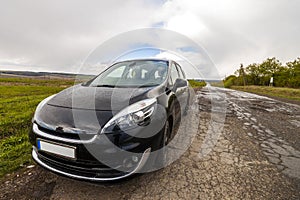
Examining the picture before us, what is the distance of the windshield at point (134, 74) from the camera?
271 centimetres

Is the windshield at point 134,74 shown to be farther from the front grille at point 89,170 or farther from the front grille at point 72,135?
the front grille at point 89,170

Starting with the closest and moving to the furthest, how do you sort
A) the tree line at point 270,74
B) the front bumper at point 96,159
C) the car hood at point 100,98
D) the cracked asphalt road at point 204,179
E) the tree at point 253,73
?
the front bumper at point 96,159, the cracked asphalt road at point 204,179, the car hood at point 100,98, the tree line at point 270,74, the tree at point 253,73

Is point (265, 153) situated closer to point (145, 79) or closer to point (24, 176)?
point (145, 79)

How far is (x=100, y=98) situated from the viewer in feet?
6.91

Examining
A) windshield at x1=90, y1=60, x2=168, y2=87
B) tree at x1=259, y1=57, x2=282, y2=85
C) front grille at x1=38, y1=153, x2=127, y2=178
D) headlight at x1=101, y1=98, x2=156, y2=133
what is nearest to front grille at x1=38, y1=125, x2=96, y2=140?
headlight at x1=101, y1=98, x2=156, y2=133

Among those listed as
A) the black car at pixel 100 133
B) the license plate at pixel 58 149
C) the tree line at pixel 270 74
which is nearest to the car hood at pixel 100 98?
the black car at pixel 100 133

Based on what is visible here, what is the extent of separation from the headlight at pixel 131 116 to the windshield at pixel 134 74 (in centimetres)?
70

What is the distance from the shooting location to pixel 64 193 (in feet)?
5.80

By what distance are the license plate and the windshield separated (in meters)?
1.21

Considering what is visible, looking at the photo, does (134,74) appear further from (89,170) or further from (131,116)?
(89,170)

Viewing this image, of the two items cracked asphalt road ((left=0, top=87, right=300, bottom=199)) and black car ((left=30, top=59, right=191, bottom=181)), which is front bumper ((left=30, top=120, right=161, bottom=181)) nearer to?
black car ((left=30, top=59, right=191, bottom=181))

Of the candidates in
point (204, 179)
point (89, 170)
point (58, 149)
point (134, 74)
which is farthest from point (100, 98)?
point (204, 179)

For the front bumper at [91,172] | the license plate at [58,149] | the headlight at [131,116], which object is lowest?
the front bumper at [91,172]

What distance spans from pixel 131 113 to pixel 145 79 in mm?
1158
